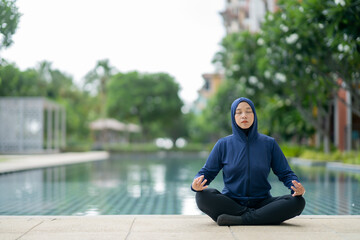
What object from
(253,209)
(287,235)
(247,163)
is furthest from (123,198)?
(287,235)

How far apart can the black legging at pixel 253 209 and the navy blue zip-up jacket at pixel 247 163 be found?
4.3 inches

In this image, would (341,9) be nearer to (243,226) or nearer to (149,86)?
(243,226)

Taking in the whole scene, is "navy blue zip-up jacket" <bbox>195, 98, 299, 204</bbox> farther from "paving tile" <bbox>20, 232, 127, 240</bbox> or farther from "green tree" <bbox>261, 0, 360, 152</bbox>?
"green tree" <bbox>261, 0, 360, 152</bbox>

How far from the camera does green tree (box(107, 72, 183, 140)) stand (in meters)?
40.8

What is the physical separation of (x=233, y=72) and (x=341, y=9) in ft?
40.8

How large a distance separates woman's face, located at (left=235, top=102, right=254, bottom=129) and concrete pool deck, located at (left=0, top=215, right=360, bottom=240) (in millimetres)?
1064

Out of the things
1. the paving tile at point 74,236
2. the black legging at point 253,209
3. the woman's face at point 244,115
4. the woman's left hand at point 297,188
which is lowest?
the paving tile at point 74,236

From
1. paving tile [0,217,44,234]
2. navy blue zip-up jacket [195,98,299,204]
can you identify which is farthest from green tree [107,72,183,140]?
navy blue zip-up jacket [195,98,299,204]

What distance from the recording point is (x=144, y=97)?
41.2 m

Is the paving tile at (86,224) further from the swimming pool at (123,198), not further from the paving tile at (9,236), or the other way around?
the swimming pool at (123,198)

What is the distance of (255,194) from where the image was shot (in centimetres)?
462

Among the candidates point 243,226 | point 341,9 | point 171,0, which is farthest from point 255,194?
point 171,0

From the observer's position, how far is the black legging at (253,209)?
4520mm

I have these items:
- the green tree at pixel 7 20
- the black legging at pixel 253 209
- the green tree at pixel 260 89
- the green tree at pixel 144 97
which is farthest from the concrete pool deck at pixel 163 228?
the green tree at pixel 144 97
